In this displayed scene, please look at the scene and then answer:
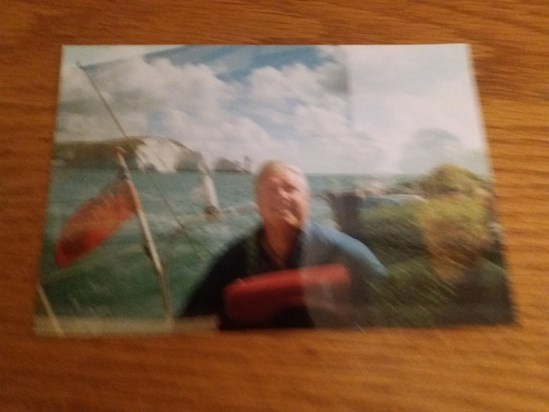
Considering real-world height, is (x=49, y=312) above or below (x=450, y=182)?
below

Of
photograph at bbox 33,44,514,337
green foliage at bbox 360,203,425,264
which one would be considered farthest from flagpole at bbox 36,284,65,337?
green foliage at bbox 360,203,425,264

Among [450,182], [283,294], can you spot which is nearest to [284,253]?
[283,294]

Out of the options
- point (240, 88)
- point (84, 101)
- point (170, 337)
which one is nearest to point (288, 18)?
point (240, 88)

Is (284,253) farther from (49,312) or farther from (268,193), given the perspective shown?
(49,312)

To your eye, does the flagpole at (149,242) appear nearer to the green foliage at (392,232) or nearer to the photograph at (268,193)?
the photograph at (268,193)

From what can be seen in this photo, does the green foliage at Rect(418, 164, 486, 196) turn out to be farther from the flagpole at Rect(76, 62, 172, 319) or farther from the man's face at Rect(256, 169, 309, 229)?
the flagpole at Rect(76, 62, 172, 319)

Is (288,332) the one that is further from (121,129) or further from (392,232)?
(121,129)

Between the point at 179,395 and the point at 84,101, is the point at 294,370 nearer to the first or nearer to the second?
the point at 179,395

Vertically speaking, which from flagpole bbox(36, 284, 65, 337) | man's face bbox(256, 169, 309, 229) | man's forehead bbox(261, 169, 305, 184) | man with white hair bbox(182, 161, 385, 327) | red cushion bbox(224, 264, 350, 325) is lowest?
flagpole bbox(36, 284, 65, 337)
